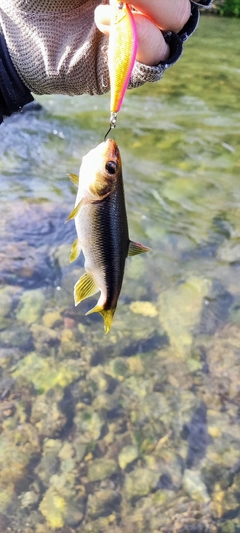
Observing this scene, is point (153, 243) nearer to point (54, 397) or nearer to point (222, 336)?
point (222, 336)

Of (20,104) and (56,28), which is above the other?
(56,28)

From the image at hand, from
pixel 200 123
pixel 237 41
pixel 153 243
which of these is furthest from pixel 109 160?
pixel 237 41

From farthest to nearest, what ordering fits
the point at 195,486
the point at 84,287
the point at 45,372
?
the point at 45,372 → the point at 195,486 → the point at 84,287

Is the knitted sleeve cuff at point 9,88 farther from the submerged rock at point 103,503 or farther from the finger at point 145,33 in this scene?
the submerged rock at point 103,503

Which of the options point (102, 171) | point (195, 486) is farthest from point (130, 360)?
point (102, 171)

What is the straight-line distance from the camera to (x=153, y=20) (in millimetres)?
1769

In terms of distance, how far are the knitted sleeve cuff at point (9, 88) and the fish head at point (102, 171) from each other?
2.60 feet

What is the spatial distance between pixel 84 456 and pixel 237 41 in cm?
1449

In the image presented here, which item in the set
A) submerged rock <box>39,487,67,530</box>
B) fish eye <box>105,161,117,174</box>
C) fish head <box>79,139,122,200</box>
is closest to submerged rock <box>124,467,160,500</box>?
submerged rock <box>39,487,67,530</box>

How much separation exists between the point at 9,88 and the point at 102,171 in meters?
0.91

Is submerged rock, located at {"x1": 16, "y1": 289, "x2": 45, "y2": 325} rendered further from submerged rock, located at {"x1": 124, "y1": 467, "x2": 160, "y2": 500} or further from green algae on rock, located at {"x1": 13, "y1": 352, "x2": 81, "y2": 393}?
submerged rock, located at {"x1": 124, "y1": 467, "x2": 160, "y2": 500}

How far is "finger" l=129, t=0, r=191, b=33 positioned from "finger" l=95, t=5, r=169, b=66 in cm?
4

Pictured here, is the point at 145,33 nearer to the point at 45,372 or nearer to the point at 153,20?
the point at 153,20

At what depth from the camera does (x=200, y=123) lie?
8.86 meters
